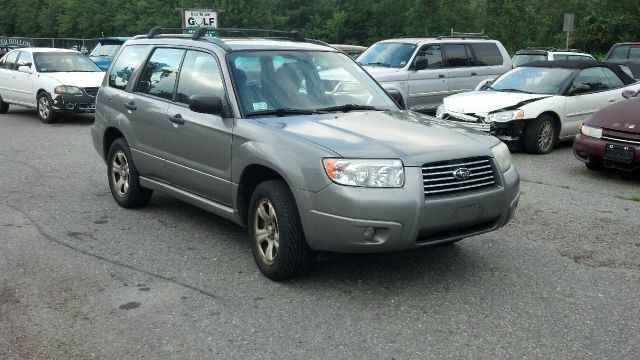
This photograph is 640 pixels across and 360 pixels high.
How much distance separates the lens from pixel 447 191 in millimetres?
4551

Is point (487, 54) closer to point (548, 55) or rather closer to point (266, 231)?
point (548, 55)

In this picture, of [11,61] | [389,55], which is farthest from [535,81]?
[11,61]

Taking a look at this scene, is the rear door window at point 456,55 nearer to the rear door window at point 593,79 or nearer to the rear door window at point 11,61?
the rear door window at point 593,79

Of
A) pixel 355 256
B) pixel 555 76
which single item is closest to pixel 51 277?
pixel 355 256

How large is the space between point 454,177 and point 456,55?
10.8 meters

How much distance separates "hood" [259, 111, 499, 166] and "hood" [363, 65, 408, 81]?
26.8ft

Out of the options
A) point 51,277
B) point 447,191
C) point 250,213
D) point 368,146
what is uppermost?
point 368,146

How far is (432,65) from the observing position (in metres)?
14.3

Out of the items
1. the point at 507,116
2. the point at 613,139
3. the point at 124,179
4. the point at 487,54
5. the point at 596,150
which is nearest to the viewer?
the point at 124,179

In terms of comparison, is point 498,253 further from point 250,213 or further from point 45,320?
point 45,320

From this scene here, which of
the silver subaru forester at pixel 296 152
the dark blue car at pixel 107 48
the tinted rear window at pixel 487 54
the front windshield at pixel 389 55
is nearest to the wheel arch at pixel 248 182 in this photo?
the silver subaru forester at pixel 296 152

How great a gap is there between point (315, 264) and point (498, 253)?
5.15ft

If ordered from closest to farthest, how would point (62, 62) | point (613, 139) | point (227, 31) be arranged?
point (227, 31), point (613, 139), point (62, 62)

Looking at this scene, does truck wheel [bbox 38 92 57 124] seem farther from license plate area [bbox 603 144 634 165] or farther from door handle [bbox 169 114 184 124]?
license plate area [bbox 603 144 634 165]
